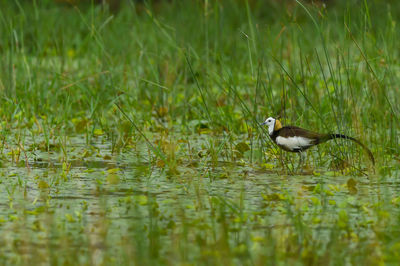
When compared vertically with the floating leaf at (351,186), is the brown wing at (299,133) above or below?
above

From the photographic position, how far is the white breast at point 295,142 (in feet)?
17.2

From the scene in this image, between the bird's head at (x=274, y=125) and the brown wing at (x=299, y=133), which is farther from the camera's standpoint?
the bird's head at (x=274, y=125)

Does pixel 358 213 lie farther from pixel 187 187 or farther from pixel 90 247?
pixel 90 247

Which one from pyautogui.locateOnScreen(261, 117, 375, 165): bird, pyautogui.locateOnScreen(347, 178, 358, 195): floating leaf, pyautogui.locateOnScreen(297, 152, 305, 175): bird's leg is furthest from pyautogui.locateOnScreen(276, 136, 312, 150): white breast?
pyautogui.locateOnScreen(347, 178, 358, 195): floating leaf

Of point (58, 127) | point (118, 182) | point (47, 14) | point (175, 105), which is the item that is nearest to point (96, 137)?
point (58, 127)

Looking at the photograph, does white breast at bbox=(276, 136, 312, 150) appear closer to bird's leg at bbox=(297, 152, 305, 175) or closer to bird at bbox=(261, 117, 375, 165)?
bird at bbox=(261, 117, 375, 165)

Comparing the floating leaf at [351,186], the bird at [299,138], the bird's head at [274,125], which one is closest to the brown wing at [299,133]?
the bird at [299,138]

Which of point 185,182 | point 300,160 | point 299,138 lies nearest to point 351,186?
point 299,138

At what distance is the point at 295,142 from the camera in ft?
17.2

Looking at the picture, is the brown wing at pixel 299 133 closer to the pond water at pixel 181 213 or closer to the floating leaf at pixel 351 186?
the pond water at pixel 181 213

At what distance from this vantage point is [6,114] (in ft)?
22.0

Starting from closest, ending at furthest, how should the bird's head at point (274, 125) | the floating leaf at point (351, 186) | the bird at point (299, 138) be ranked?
the floating leaf at point (351, 186), the bird at point (299, 138), the bird's head at point (274, 125)

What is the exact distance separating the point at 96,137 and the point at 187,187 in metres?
2.14

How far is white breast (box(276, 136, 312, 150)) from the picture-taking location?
17.2ft
